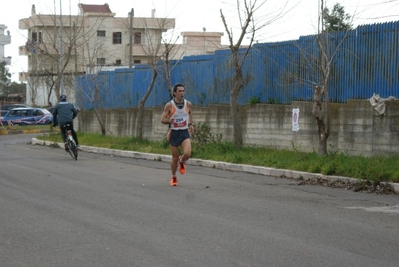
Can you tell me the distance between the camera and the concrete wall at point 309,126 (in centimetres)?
1633

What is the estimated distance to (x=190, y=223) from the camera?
30.0 ft

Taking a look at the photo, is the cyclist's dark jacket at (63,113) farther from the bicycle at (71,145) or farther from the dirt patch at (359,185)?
the dirt patch at (359,185)

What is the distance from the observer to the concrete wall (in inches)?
643

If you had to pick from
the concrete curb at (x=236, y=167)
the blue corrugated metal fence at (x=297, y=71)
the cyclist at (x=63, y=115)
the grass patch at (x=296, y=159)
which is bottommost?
the concrete curb at (x=236, y=167)

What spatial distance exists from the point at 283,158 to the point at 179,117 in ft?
14.4

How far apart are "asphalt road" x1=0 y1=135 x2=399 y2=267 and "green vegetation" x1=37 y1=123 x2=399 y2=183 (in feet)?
2.82

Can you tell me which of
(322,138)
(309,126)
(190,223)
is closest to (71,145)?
(309,126)

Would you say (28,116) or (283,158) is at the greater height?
(28,116)

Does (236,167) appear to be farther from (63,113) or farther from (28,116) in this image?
(28,116)

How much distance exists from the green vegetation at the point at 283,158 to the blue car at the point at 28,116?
88.7 ft

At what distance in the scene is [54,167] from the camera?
17641 millimetres

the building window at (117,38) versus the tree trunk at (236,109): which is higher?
the building window at (117,38)

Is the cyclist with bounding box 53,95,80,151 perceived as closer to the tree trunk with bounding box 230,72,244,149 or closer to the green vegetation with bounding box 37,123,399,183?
the green vegetation with bounding box 37,123,399,183

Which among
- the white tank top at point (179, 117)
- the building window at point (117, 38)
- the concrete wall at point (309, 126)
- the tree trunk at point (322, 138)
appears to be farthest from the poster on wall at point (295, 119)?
the building window at point (117, 38)
